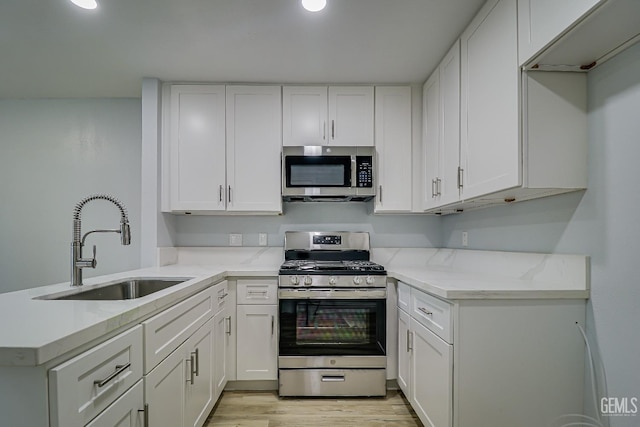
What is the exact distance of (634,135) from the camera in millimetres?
1261

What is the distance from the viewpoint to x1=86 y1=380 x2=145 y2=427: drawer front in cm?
95

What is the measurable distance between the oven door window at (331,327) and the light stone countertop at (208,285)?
1.00 ft

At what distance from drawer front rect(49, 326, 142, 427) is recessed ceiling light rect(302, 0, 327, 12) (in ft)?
5.61

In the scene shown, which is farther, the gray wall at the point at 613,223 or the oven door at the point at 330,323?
the oven door at the point at 330,323

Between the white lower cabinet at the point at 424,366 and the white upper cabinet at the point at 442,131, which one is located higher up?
the white upper cabinet at the point at 442,131

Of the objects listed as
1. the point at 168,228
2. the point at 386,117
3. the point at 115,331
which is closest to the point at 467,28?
the point at 386,117

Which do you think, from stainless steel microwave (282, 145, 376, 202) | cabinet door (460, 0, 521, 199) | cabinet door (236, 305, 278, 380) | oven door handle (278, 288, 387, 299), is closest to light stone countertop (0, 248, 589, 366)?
oven door handle (278, 288, 387, 299)

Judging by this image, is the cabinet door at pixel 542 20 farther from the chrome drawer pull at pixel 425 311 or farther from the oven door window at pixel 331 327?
the oven door window at pixel 331 327

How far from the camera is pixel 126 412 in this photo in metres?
1.07

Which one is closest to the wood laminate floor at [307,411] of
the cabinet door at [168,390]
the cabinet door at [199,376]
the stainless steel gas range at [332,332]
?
the stainless steel gas range at [332,332]

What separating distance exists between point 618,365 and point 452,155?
4.30 ft

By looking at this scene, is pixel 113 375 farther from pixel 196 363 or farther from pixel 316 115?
pixel 316 115

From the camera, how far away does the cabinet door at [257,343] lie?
2.40 meters

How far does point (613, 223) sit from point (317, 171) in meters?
1.79
